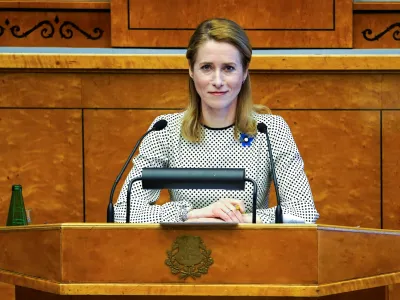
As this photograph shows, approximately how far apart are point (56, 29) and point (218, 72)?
5.18 ft

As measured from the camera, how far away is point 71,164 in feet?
13.1

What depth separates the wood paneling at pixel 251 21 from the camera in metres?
4.17

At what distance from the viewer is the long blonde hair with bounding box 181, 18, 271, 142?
2.85 meters

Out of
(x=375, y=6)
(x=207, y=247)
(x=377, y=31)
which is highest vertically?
(x=375, y=6)

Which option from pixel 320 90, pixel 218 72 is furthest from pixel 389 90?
pixel 218 72

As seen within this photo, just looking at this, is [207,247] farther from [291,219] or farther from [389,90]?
[389,90]

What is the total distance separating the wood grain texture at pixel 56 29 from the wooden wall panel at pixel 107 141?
389 mm

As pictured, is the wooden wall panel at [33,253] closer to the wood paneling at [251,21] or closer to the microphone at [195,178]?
the microphone at [195,178]

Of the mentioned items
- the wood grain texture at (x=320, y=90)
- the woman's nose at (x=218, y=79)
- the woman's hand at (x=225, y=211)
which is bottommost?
the woman's hand at (x=225, y=211)

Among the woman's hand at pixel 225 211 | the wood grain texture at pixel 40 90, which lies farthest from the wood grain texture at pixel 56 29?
the woman's hand at pixel 225 211

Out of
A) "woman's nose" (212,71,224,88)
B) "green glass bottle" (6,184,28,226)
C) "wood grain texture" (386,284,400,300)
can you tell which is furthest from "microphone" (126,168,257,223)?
"wood grain texture" (386,284,400,300)

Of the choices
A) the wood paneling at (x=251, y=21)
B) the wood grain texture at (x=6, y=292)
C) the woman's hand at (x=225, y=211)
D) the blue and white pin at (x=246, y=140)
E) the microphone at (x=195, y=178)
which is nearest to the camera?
the microphone at (x=195, y=178)

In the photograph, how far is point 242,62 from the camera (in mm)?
2869

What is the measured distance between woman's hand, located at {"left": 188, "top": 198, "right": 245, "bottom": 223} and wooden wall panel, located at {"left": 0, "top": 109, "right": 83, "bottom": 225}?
1362mm
